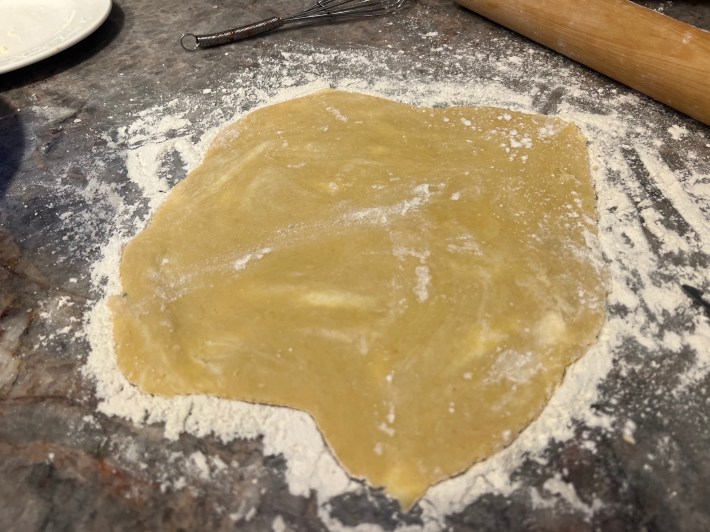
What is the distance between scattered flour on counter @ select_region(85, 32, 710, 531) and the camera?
938 millimetres

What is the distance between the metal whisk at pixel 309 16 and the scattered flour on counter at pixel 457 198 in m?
0.15

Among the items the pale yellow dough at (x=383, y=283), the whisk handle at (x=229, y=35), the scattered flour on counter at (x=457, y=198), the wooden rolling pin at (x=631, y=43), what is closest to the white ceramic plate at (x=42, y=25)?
the whisk handle at (x=229, y=35)

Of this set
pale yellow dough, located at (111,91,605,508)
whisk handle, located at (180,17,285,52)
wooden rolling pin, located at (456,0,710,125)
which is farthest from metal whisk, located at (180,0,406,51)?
pale yellow dough, located at (111,91,605,508)

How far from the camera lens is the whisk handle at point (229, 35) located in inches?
71.6

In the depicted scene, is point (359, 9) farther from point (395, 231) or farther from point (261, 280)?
point (261, 280)

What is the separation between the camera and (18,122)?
64.6 inches

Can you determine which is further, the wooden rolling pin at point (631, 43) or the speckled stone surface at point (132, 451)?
the wooden rolling pin at point (631, 43)

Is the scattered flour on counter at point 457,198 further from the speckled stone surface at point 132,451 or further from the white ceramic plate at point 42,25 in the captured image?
the white ceramic plate at point 42,25

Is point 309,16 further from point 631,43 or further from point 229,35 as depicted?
point 631,43

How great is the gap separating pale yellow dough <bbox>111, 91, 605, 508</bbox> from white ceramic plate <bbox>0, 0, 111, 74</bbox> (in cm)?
77

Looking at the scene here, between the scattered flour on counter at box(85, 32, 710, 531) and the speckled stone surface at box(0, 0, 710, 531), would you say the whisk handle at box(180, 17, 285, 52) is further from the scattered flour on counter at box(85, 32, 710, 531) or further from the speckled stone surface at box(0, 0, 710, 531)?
the speckled stone surface at box(0, 0, 710, 531)

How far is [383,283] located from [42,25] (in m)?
1.63

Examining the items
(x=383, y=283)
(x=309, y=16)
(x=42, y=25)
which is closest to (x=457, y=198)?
(x=383, y=283)

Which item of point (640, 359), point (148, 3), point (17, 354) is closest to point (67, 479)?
point (17, 354)
